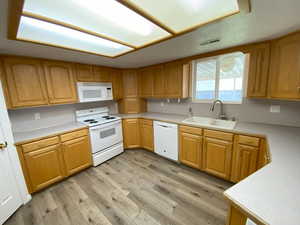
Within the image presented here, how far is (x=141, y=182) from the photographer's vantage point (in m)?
2.12

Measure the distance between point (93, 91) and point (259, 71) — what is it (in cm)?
299

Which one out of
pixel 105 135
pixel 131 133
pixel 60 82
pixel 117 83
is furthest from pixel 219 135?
pixel 60 82

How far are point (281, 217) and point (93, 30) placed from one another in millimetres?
1956

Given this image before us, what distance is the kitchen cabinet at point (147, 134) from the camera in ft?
9.73

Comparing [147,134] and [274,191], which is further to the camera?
[147,134]

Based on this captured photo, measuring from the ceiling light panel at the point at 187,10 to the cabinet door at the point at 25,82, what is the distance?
207 cm

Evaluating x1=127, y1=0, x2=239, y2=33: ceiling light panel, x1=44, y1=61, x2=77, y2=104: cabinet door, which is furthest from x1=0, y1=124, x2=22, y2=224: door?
x1=127, y1=0, x2=239, y2=33: ceiling light panel

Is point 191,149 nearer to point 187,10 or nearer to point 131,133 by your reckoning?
point 131,133

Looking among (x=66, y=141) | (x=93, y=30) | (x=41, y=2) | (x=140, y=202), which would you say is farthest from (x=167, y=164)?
(x=41, y=2)

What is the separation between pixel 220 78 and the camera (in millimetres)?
2387

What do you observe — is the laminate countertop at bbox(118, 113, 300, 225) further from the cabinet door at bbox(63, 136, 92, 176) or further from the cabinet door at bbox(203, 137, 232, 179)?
the cabinet door at bbox(63, 136, 92, 176)

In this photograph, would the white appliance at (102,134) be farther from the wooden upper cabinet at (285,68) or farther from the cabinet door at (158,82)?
the wooden upper cabinet at (285,68)

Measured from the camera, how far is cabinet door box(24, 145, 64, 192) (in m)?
1.85

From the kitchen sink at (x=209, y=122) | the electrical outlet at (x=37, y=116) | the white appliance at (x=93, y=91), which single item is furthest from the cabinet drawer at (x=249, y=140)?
the electrical outlet at (x=37, y=116)
